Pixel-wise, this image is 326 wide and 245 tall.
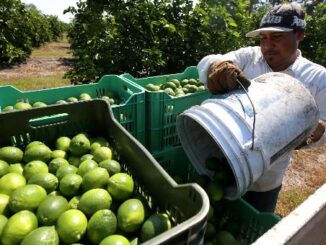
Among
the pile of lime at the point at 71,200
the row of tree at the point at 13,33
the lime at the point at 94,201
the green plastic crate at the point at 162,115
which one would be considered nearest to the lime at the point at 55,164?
the pile of lime at the point at 71,200

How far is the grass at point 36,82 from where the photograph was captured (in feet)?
31.4

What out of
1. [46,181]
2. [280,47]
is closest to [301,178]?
[280,47]

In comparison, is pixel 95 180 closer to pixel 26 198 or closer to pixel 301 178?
pixel 26 198

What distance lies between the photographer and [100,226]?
1.46 meters

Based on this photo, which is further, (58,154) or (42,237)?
(58,154)

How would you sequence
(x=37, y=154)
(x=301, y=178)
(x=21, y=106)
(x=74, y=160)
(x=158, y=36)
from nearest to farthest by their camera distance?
1. (x=37, y=154)
2. (x=74, y=160)
3. (x=21, y=106)
4. (x=301, y=178)
5. (x=158, y=36)

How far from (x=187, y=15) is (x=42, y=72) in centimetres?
944

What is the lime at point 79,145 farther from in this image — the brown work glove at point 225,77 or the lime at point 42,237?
the brown work glove at point 225,77

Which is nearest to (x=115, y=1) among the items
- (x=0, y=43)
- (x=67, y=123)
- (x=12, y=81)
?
(x=67, y=123)

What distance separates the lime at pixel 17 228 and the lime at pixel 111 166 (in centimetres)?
49

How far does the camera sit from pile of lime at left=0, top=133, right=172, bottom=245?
1.42 metres

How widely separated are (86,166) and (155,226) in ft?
2.13

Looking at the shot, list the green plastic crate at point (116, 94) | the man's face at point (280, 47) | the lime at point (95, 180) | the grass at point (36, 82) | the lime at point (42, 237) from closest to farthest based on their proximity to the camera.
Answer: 1. the lime at point (42, 237)
2. the lime at point (95, 180)
3. the man's face at point (280, 47)
4. the green plastic crate at point (116, 94)
5. the grass at point (36, 82)

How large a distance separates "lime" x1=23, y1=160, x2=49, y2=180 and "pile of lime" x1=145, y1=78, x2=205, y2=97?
1.44m
